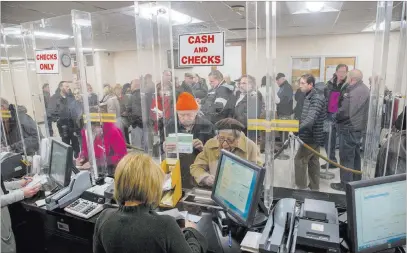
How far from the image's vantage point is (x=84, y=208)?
73.0 inches

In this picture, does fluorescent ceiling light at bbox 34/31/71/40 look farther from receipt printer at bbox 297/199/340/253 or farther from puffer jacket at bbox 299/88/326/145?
puffer jacket at bbox 299/88/326/145

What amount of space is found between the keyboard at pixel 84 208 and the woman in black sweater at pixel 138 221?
0.63 metres

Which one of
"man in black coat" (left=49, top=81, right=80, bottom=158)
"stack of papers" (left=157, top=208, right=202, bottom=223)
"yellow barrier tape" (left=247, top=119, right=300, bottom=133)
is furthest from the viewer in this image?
"man in black coat" (left=49, top=81, right=80, bottom=158)

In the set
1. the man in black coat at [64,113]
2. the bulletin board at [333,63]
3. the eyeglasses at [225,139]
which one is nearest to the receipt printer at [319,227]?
the eyeglasses at [225,139]

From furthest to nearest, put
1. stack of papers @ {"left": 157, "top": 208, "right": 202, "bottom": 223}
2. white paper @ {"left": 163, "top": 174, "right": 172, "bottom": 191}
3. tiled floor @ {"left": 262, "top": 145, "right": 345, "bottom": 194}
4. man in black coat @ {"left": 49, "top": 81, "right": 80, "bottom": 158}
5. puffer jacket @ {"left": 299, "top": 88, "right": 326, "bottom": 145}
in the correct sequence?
1. tiled floor @ {"left": 262, "top": 145, "right": 345, "bottom": 194}
2. puffer jacket @ {"left": 299, "top": 88, "right": 326, "bottom": 145}
3. man in black coat @ {"left": 49, "top": 81, "right": 80, "bottom": 158}
4. white paper @ {"left": 163, "top": 174, "right": 172, "bottom": 191}
5. stack of papers @ {"left": 157, "top": 208, "right": 202, "bottom": 223}

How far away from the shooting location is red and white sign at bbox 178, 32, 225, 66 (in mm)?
1780

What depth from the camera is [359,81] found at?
3.54m

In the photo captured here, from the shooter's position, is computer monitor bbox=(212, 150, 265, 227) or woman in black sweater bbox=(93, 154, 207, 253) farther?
computer monitor bbox=(212, 150, 265, 227)

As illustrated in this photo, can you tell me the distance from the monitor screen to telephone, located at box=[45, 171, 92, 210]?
1.81 m

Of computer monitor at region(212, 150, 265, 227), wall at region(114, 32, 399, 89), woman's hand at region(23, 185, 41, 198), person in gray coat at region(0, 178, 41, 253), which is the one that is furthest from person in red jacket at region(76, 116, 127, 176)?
wall at region(114, 32, 399, 89)

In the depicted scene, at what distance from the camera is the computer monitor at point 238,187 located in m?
1.40

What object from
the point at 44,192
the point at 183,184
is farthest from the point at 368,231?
the point at 44,192

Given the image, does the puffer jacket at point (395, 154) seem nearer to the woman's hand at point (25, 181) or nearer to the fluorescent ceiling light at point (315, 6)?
the woman's hand at point (25, 181)

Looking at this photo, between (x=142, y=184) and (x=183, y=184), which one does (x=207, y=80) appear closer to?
(x=183, y=184)
